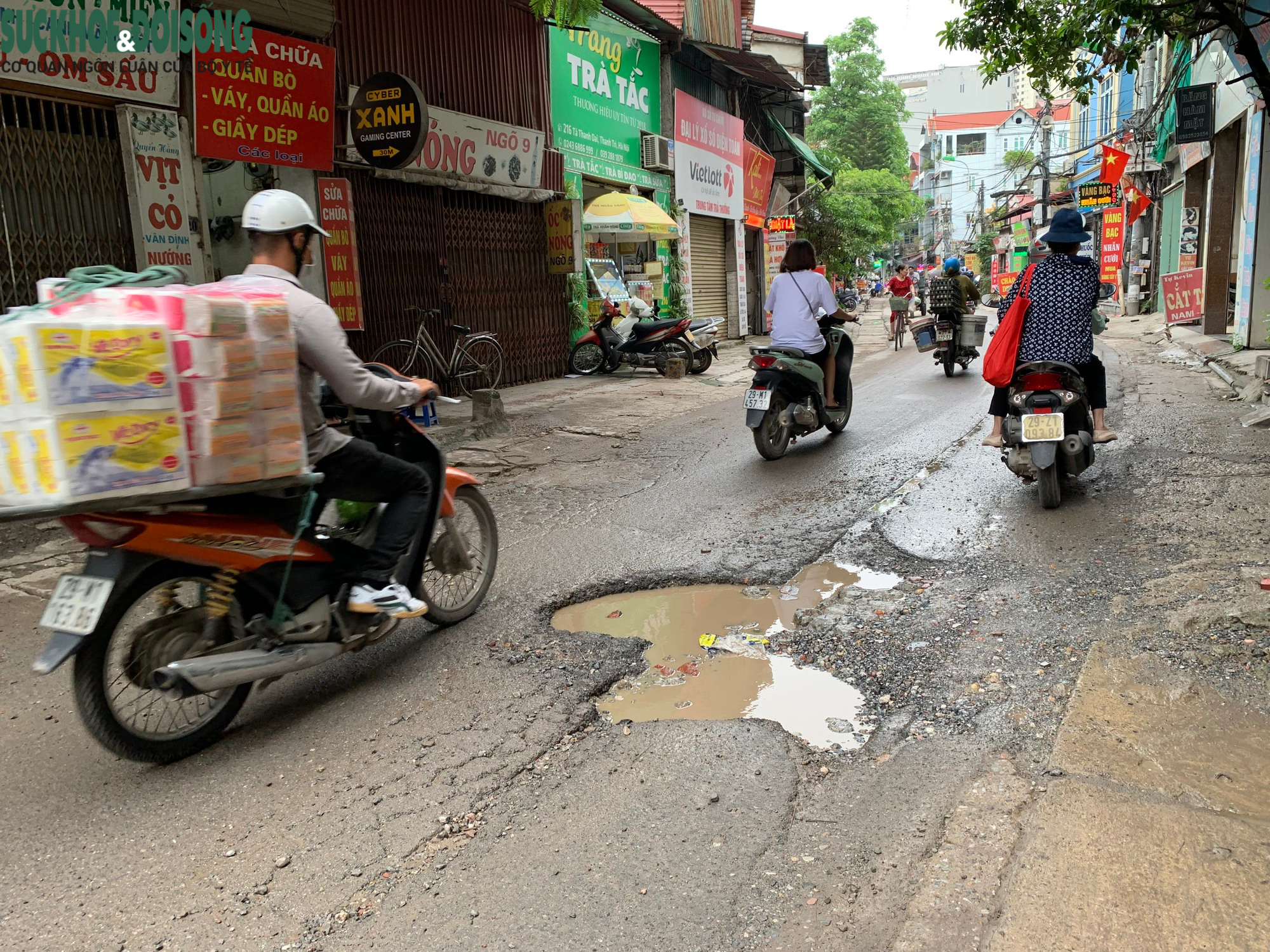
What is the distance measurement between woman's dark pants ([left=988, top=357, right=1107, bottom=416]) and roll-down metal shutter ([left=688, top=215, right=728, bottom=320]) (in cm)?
1328

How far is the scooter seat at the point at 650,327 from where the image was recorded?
45.5ft

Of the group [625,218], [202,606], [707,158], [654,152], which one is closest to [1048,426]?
[202,606]

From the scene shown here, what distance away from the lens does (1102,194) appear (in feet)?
74.1

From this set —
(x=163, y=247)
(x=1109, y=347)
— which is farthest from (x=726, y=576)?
(x=1109, y=347)

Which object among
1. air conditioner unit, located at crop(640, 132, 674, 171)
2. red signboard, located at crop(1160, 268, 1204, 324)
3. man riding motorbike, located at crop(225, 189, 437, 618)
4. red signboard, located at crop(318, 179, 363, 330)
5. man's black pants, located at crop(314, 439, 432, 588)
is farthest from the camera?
air conditioner unit, located at crop(640, 132, 674, 171)

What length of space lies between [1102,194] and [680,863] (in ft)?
80.1

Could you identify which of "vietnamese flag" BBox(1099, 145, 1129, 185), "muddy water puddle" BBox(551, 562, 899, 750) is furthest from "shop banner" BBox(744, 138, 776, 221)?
"muddy water puddle" BBox(551, 562, 899, 750)

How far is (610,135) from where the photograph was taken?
15203 millimetres

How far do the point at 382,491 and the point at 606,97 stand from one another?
43.1 ft

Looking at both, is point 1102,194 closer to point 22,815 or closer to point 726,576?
point 726,576

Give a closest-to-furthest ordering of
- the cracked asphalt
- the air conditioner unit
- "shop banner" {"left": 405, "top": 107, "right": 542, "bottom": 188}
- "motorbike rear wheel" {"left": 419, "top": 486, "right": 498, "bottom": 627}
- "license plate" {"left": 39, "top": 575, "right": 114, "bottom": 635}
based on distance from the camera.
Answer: the cracked asphalt, "license plate" {"left": 39, "top": 575, "right": 114, "bottom": 635}, "motorbike rear wheel" {"left": 419, "top": 486, "right": 498, "bottom": 627}, "shop banner" {"left": 405, "top": 107, "right": 542, "bottom": 188}, the air conditioner unit

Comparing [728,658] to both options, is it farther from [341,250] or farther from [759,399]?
[341,250]

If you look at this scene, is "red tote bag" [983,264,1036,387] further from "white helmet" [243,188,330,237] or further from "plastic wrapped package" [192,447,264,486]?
"plastic wrapped package" [192,447,264,486]

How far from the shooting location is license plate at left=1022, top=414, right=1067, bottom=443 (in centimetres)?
534
